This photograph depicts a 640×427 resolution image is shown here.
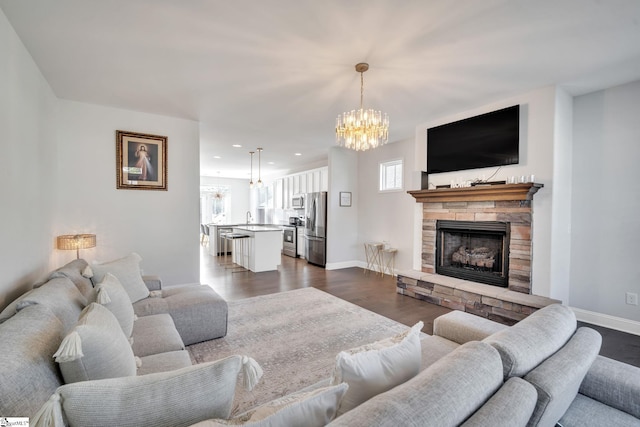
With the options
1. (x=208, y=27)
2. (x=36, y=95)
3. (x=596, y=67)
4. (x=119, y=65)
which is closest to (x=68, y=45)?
(x=119, y=65)

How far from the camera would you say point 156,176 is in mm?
4367

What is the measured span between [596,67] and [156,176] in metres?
5.53

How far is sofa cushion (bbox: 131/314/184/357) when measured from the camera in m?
1.89

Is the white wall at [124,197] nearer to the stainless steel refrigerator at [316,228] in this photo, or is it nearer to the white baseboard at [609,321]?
the stainless steel refrigerator at [316,228]

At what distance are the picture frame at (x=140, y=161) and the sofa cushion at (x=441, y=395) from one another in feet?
14.9

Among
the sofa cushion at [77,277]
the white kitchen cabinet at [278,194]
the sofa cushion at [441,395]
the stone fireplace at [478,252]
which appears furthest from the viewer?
the white kitchen cabinet at [278,194]

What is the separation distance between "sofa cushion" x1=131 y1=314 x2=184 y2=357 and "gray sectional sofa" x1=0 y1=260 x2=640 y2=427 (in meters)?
0.18

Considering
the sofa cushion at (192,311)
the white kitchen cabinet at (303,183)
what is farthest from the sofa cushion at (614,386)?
the white kitchen cabinet at (303,183)

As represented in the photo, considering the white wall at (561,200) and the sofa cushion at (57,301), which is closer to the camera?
the sofa cushion at (57,301)

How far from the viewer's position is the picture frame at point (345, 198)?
6.64 m

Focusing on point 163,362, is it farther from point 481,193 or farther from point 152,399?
point 481,193

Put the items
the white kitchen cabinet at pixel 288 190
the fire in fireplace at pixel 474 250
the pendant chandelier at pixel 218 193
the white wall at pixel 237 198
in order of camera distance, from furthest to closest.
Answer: the white wall at pixel 237 198
the pendant chandelier at pixel 218 193
the white kitchen cabinet at pixel 288 190
the fire in fireplace at pixel 474 250

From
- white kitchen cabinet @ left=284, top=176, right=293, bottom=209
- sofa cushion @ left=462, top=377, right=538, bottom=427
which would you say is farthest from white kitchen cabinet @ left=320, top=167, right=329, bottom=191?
sofa cushion @ left=462, top=377, right=538, bottom=427

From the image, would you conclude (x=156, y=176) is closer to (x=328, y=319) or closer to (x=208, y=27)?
(x=208, y=27)
